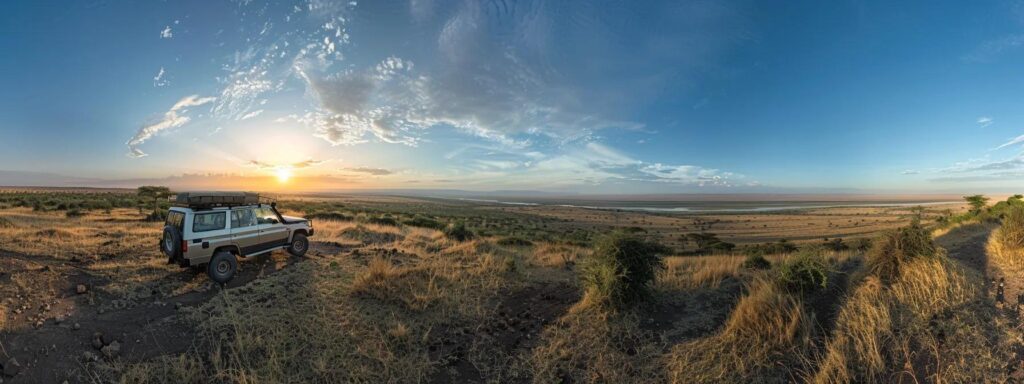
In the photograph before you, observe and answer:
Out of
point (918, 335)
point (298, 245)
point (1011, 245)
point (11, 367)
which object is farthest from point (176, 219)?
point (1011, 245)

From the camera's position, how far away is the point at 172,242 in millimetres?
10055

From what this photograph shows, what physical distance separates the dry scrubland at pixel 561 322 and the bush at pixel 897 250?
0.03 m

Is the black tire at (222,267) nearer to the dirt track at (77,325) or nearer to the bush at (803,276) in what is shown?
the dirt track at (77,325)

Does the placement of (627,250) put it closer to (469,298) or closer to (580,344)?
(580,344)

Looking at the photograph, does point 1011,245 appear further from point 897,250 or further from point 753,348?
point 753,348

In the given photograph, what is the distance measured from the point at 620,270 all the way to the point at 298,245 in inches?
444

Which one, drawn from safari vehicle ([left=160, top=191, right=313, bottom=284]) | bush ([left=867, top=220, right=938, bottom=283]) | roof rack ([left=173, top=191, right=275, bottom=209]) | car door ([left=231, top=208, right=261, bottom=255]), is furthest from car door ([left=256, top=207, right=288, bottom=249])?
bush ([left=867, top=220, right=938, bottom=283])

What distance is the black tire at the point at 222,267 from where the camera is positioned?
1007 cm

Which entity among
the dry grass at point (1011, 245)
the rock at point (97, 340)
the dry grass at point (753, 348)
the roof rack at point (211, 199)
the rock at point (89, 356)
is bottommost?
the rock at point (89, 356)

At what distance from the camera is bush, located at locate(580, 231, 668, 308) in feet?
24.7

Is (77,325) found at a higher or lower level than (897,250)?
lower

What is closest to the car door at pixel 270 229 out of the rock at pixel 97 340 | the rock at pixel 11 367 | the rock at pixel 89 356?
the rock at pixel 97 340

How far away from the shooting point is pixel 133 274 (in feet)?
32.9

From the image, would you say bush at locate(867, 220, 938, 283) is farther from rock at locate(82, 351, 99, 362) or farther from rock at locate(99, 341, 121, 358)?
rock at locate(82, 351, 99, 362)
